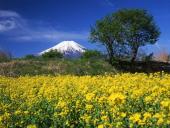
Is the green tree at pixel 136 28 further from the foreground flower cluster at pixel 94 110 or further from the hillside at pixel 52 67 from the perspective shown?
the foreground flower cluster at pixel 94 110

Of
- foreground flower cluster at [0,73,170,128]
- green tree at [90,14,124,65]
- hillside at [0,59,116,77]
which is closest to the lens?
foreground flower cluster at [0,73,170,128]

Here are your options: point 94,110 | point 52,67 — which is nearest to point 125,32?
point 52,67

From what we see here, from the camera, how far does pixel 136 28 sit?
171ft

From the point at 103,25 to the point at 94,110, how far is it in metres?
41.7

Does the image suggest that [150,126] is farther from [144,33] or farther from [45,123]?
[144,33]

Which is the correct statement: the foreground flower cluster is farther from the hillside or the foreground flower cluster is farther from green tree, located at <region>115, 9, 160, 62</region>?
green tree, located at <region>115, 9, 160, 62</region>

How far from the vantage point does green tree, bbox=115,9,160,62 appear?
52.4 m

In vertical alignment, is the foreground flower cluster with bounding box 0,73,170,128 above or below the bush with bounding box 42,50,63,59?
below

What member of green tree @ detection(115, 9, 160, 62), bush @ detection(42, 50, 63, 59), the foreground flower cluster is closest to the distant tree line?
green tree @ detection(115, 9, 160, 62)

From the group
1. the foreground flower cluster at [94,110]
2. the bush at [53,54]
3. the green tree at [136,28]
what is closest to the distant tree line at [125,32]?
the green tree at [136,28]

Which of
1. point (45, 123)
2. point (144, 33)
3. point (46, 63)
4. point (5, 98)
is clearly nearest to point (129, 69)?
point (144, 33)

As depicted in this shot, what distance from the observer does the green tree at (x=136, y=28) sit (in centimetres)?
5241

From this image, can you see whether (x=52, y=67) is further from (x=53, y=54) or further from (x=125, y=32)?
(x=53, y=54)

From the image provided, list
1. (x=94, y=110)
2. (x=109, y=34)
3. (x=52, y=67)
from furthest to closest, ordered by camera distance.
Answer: (x=109, y=34), (x=52, y=67), (x=94, y=110)
